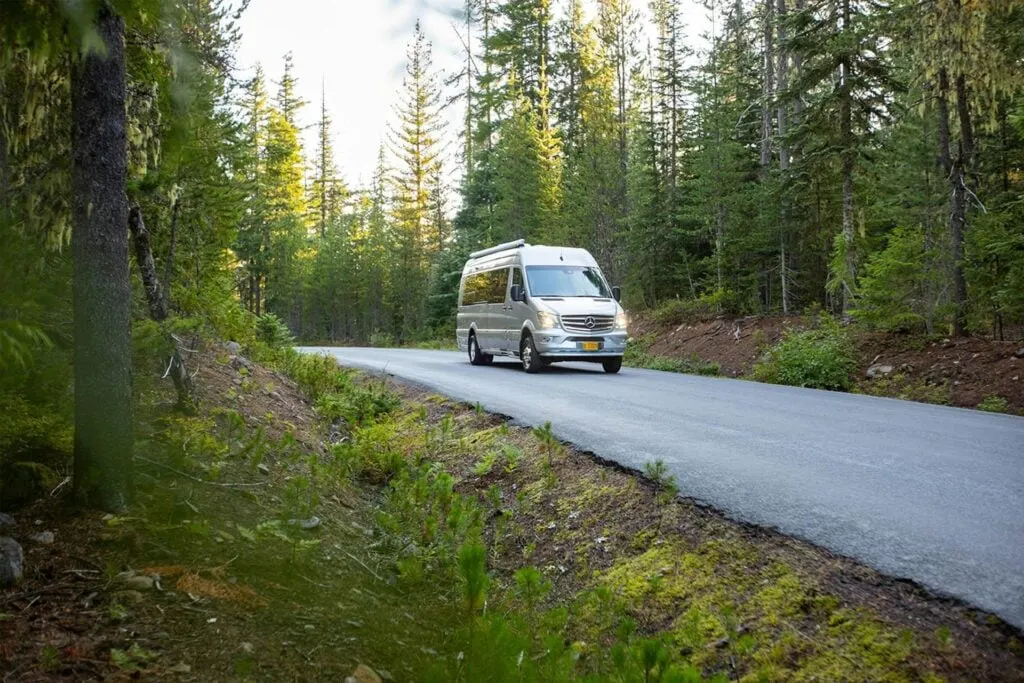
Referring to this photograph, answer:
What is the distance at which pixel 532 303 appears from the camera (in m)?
15.0

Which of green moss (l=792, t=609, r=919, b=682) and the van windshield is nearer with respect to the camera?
green moss (l=792, t=609, r=919, b=682)

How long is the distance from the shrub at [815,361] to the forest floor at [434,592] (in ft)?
27.9

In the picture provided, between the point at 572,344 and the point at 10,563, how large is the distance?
39.0ft

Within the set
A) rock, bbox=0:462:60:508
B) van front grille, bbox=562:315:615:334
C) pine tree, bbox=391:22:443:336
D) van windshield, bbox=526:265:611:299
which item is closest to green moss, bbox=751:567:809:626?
rock, bbox=0:462:60:508

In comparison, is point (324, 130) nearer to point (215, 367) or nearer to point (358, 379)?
point (358, 379)

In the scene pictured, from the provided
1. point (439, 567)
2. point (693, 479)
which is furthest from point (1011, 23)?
point (439, 567)

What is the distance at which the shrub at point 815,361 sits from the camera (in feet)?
42.5

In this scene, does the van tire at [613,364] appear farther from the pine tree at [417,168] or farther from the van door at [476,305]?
the pine tree at [417,168]

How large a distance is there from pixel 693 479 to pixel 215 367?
6.61 m

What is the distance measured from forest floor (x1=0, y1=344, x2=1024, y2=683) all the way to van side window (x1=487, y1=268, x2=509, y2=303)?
1059 centimetres

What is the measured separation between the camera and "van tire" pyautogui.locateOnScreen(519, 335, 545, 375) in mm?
14836

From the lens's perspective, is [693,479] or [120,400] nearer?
[120,400]

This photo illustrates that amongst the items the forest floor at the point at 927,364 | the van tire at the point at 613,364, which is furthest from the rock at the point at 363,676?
the van tire at the point at 613,364

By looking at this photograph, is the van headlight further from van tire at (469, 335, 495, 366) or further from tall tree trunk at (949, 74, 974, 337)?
tall tree trunk at (949, 74, 974, 337)
